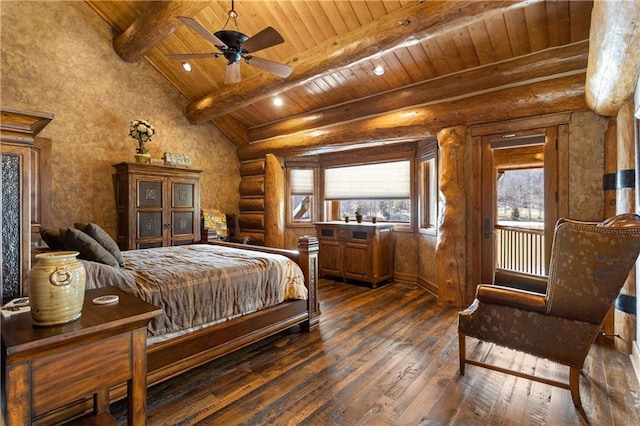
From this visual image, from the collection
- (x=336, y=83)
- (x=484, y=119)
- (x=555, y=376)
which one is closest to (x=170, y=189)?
(x=336, y=83)

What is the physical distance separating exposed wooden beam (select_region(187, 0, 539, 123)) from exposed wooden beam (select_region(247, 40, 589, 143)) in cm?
111

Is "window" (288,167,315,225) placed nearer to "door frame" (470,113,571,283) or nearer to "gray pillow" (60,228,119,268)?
"door frame" (470,113,571,283)

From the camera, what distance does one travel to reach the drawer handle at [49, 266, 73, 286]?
4.02 feet

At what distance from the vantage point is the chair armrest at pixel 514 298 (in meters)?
2.19

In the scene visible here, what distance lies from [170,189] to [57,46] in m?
2.47

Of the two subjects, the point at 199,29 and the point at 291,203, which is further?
the point at 291,203

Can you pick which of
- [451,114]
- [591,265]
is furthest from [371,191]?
[591,265]

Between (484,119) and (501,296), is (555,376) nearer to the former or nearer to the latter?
(501,296)

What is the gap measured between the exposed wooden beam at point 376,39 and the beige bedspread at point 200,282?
94.1 inches

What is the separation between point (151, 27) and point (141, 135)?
5.12ft

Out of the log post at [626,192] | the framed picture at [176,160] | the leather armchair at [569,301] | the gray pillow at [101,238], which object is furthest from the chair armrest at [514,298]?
the framed picture at [176,160]

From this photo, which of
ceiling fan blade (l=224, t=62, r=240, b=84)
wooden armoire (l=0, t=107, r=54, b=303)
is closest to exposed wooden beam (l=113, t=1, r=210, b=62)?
ceiling fan blade (l=224, t=62, r=240, b=84)

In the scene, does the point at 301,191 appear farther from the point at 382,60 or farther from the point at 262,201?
the point at 382,60

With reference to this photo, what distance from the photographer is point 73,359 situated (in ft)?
3.92
